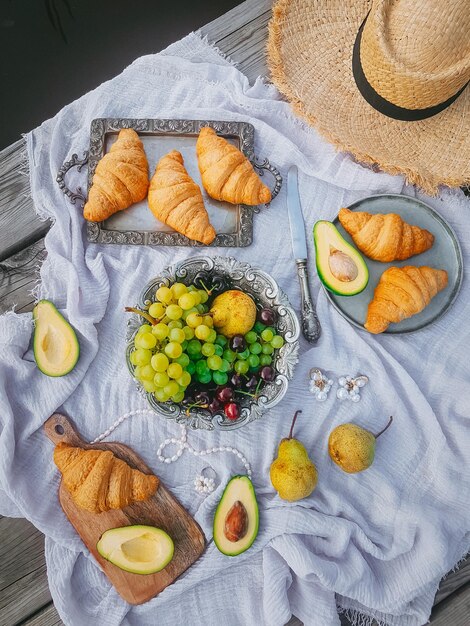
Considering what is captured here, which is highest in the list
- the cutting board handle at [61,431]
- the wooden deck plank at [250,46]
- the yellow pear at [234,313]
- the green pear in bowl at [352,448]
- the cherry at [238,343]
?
the wooden deck plank at [250,46]

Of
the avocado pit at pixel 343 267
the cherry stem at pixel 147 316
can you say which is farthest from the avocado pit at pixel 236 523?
the avocado pit at pixel 343 267

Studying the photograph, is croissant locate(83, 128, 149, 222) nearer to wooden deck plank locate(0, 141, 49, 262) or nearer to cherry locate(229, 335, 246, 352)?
wooden deck plank locate(0, 141, 49, 262)

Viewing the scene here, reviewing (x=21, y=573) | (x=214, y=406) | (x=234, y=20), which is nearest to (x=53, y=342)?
(x=214, y=406)

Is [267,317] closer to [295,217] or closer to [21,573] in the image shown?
[295,217]

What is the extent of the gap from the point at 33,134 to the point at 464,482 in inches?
57.1

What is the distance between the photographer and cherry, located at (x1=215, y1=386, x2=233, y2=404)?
3.75 feet

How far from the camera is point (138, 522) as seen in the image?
1.26 metres

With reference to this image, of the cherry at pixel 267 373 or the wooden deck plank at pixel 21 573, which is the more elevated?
the cherry at pixel 267 373

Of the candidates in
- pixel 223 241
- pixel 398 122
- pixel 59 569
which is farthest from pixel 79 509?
pixel 398 122

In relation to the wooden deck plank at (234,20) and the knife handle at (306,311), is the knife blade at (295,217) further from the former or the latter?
the wooden deck plank at (234,20)

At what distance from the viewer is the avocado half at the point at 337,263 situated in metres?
1.26

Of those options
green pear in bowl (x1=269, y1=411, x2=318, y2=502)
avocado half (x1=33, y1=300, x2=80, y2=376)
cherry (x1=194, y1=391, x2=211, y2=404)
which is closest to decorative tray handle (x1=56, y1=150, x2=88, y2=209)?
avocado half (x1=33, y1=300, x2=80, y2=376)

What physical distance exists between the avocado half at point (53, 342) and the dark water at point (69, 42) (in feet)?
2.81

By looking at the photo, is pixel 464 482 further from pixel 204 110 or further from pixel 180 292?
pixel 204 110
